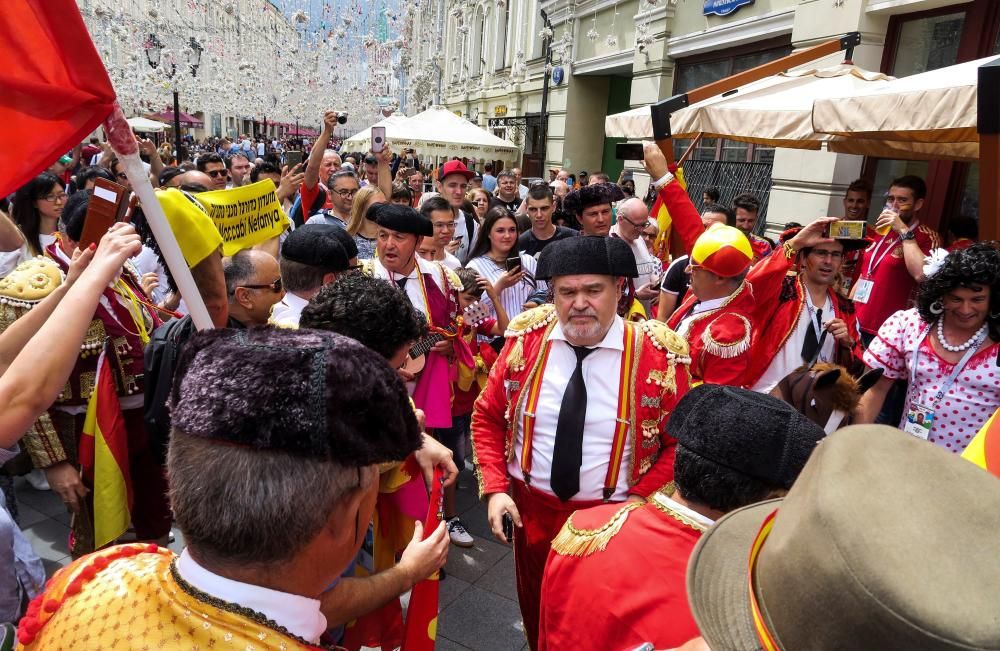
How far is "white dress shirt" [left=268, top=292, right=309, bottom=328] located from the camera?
271cm

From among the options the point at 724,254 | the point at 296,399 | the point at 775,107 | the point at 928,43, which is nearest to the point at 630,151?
the point at 775,107

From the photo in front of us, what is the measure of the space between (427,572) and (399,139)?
11717 mm

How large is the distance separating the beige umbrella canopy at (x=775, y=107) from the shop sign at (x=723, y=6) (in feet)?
16.4

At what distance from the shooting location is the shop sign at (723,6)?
33.6 ft

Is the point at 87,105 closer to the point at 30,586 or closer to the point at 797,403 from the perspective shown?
the point at 30,586

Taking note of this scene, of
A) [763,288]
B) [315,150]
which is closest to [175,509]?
[763,288]

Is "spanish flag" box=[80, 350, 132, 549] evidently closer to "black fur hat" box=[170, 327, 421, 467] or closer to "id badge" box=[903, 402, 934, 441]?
"black fur hat" box=[170, 327, 421, 467]

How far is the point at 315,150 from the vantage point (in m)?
6.19

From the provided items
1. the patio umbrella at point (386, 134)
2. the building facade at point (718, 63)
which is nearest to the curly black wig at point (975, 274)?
the building facade at point (718, 63)

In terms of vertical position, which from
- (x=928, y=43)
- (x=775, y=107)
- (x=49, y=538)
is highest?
(x=928, y=43)

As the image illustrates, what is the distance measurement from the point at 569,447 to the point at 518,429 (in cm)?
26

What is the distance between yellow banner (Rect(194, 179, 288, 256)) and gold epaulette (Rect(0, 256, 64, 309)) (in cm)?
68

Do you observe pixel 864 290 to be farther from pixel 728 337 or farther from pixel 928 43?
pixel 928 43

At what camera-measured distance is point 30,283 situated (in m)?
2.53
